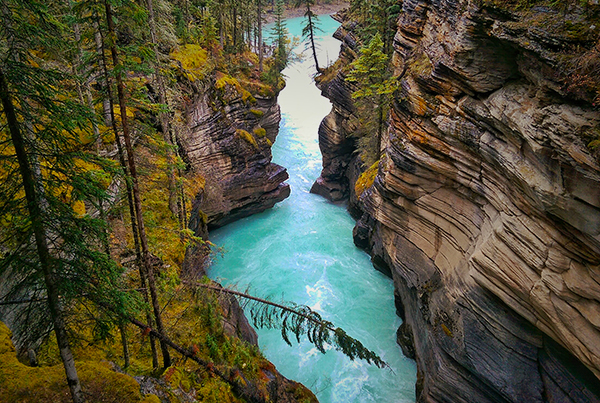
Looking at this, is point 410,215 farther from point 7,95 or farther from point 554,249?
point 7,95

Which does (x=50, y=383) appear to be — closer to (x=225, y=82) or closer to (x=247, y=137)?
(x=247, y=137)

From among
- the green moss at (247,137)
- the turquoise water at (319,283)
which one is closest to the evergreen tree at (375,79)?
the turquoise water at (319,283)

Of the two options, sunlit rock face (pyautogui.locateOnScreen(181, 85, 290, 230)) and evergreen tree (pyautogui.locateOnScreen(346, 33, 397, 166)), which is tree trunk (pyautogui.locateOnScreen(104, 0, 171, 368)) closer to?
sunlit rock face (pyautogui.locateOnScreen(181, 85, 290, 230))

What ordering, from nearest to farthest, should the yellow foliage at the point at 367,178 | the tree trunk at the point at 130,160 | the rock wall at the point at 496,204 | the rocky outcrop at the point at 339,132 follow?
the tree trunk at the point at 130,160
the rock wall at the point at 496,204
the yellow foliage at the point at 367,178
the rocky outcrop at the point at 339,132

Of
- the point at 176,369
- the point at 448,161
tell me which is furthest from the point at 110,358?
the point at 448,161

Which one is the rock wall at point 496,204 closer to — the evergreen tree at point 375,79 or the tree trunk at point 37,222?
the evergreen tree at point 375,79

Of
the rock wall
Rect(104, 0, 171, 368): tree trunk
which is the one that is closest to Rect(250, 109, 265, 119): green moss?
the rock wall

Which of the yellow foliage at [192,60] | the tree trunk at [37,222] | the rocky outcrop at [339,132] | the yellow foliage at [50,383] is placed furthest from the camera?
the rocky outcrop at [339,132]
